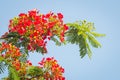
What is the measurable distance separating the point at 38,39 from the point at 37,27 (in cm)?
42

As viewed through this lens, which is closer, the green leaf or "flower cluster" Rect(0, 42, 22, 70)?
"flower cluster" Rect(0, 42, 22, 70)

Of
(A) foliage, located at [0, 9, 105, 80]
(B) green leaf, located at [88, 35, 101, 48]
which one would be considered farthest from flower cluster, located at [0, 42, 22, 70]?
(B) green leaf, located at [88, 35, 101, 48]

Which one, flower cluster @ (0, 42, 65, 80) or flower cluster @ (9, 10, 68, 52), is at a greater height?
flower cluster @ (9, 10, 68, 52)

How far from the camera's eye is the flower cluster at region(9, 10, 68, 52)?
12828mm

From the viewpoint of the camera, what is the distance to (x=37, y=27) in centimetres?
1291

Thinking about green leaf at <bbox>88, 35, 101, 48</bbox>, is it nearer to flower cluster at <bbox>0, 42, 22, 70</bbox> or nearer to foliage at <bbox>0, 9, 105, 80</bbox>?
foliage at <bbox>0, 9, 105, 80</bbox>

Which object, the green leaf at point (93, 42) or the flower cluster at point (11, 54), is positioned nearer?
the flower cluster at point (11, 54)

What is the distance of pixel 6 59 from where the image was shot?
11.3 meters

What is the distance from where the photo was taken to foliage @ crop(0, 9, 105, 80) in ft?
38.2

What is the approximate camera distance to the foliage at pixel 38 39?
11.7 metres

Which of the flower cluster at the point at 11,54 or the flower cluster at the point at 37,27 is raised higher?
the flower cluster at the point at 37,27

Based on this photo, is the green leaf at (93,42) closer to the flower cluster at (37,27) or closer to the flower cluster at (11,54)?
the flower cluster at (37,27)

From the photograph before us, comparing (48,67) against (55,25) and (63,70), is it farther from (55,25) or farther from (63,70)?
(55,25)

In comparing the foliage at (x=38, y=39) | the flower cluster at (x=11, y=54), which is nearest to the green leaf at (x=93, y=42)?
the foliage at (x=38, y=39)
